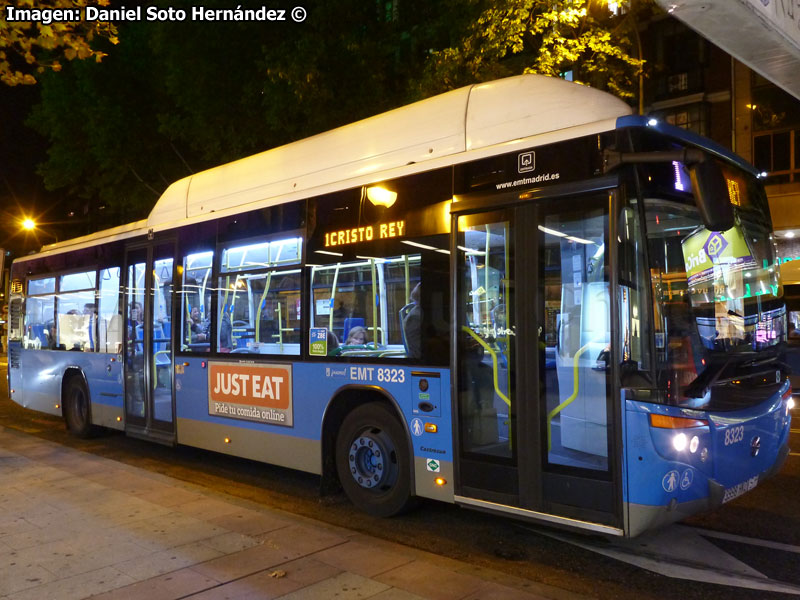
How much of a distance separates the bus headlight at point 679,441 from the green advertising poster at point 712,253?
3.42 ft

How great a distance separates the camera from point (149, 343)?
9.36 meters

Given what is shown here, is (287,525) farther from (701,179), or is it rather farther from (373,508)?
(701,179)

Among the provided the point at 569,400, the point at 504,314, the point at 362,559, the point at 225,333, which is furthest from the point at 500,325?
the point at 225,333

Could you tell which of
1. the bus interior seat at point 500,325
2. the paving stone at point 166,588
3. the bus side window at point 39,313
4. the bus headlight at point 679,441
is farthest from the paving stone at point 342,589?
the bus side window at point 39,313

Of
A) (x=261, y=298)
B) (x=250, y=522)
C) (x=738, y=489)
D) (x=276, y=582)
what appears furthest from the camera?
(x=261, y=298)

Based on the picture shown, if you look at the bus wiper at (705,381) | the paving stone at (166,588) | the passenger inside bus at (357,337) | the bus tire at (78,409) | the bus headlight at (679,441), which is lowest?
the paving stone at (166,588)

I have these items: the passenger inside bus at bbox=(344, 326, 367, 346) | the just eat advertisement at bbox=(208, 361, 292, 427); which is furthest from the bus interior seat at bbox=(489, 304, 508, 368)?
the just eat advertisement at bbox=(208, 361, 292, 427)

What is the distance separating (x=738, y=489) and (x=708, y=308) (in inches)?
53.4

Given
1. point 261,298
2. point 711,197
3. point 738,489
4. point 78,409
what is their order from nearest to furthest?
point 711,197 < point 738,489 < point 261,298 < point 78,409

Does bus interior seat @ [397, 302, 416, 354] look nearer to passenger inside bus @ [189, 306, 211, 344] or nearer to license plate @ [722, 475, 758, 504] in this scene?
license plate @ [722, 475, 758, 504]

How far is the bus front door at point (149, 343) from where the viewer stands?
355 inches

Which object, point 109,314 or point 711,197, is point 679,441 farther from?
point 109,314

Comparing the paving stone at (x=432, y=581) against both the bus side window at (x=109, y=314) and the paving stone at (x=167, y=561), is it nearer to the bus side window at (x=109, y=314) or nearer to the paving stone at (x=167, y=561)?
the paving stone at (x=167, y=561)

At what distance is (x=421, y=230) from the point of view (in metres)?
5.97
